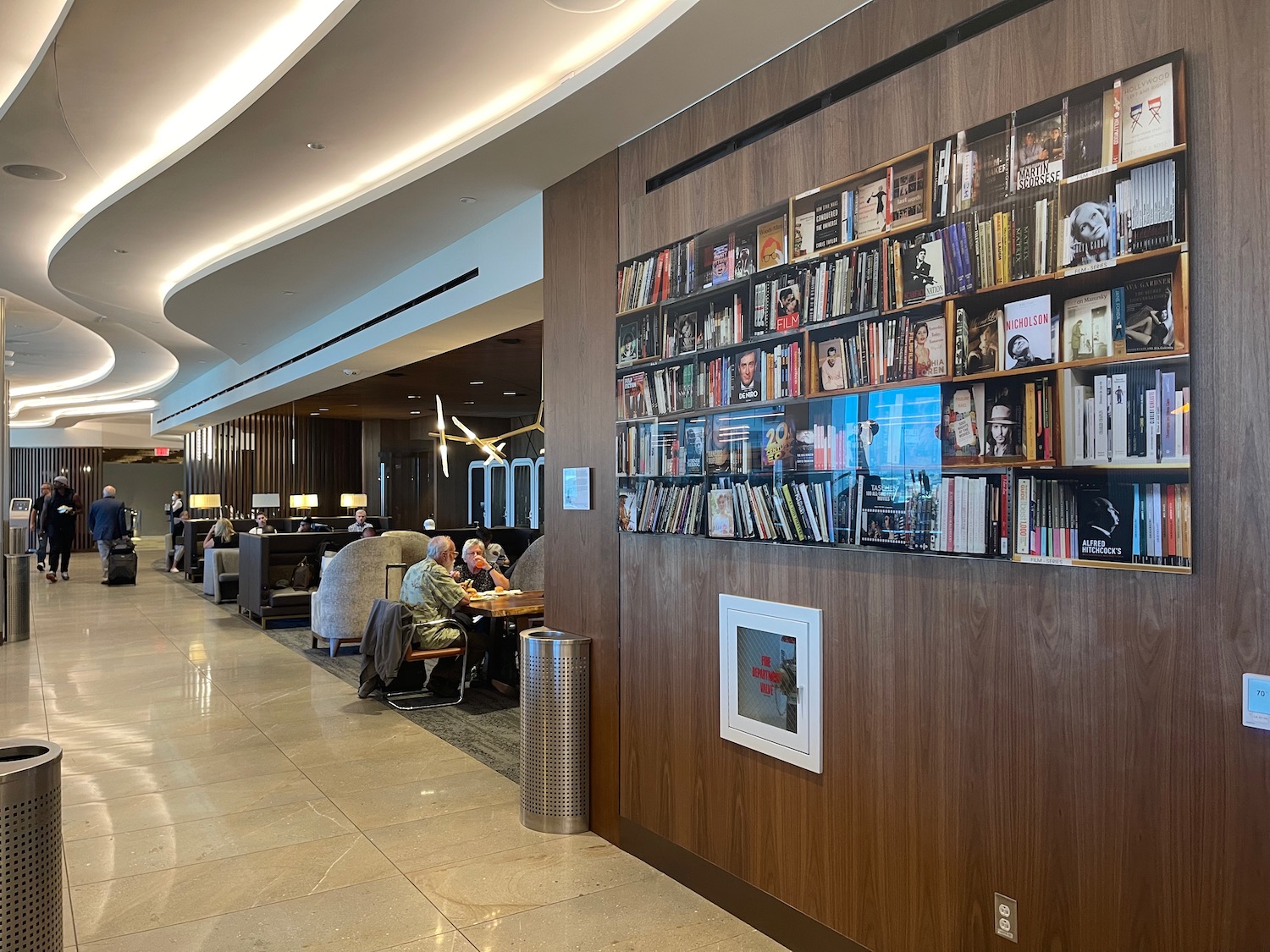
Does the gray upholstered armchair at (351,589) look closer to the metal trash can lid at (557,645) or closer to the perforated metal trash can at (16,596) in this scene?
the perforated metal trash can at (16,596)

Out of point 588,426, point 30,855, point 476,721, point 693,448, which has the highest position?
point 588,426

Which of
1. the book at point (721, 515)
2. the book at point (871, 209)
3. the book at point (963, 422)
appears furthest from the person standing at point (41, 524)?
the book at point (963, 422)

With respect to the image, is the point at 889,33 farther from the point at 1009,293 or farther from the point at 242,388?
the point at 242,388

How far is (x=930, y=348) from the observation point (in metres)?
2.65

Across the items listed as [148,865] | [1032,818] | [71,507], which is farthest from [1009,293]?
[71,507]

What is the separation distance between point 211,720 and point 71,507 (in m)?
10.7

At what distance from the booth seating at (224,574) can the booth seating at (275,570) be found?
4.94 feet

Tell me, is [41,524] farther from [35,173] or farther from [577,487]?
[577,487]

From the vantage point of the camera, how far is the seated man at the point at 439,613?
22.3 feet

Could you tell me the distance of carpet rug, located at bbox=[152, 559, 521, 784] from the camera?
5.46 meters

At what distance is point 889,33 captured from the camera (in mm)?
2834

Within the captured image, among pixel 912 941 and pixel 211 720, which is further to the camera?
pixel 211 720

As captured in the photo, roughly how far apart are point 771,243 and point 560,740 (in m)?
2.44

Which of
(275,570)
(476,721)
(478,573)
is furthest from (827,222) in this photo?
(275,570)
